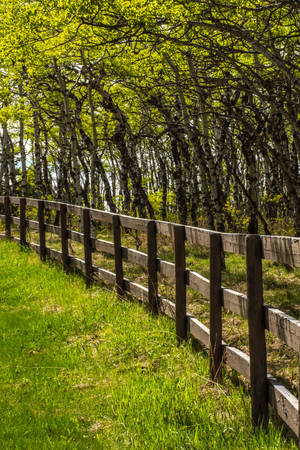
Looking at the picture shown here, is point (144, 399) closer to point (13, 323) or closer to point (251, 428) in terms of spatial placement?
point (251, 428)

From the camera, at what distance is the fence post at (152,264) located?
6.63 m

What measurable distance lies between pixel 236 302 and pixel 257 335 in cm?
54

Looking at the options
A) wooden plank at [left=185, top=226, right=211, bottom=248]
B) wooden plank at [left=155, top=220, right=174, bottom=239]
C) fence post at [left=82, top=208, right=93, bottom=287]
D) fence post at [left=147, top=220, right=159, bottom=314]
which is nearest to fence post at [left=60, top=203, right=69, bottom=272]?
fence post at [left=82, top=208, right=93, bottom=287]

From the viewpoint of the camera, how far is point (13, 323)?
6.86 m

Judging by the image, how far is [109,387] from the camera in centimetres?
465

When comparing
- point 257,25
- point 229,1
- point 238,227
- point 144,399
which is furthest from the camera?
point 238,227

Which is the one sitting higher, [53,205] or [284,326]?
[53,205]

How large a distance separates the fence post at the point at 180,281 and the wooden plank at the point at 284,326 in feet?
6.67

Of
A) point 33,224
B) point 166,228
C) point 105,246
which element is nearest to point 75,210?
point 105,246

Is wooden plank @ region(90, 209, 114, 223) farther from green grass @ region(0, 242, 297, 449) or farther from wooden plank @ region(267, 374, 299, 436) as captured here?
wooden plank @ region(267, 374, 299, 436)

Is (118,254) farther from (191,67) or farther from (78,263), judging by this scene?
(191,67)

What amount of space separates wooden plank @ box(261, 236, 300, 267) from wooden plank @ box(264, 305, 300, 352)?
392mm

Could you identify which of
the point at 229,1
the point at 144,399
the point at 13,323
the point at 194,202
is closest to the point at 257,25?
the point at 229,1

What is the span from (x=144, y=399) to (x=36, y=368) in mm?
1662
